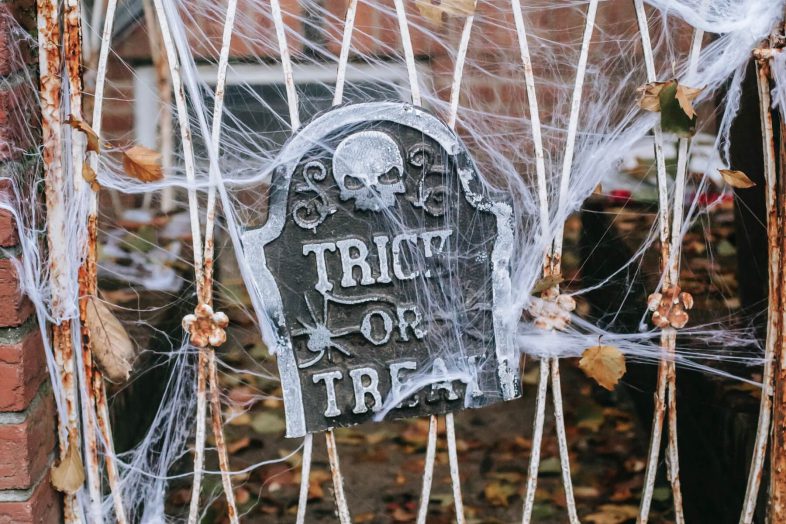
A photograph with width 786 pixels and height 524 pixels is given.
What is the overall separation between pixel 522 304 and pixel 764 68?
2.23 feet

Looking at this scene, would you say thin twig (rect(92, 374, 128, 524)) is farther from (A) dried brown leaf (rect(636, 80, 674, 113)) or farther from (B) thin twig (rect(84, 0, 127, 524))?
(A) dried brown leaf (rect(636, 80, 674, 113))

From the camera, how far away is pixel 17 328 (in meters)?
1.69

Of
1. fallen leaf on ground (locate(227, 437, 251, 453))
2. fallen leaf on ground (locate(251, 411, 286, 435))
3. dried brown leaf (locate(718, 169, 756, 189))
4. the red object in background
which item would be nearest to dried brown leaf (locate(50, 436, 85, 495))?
dried brown leaf (locate(718, 169, 756, 189))

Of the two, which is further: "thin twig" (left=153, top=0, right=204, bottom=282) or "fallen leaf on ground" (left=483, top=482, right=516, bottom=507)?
"fallen leaf on ground" (left=483, top=482, right=516, bottom=507)

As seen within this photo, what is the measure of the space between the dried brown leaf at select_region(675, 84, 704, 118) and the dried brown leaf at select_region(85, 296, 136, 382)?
1197 millimetres

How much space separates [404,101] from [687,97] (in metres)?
0.55

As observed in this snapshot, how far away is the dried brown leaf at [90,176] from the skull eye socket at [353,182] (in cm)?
48

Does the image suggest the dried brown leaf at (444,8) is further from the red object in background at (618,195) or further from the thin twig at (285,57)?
the red object in background at (618,195)

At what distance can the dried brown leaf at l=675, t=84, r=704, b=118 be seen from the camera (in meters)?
1.75

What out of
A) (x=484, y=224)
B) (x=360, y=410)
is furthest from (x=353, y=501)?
(x=484, y=224)

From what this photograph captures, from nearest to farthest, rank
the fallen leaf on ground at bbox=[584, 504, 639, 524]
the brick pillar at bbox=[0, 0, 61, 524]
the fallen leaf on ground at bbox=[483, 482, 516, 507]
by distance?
Result: 1. the brick pillar at bbox=[0, 0, 61, 524]
2. the fallen leaf on ground at bbox=[584, 504, 639, 524]
3. the fallen leaf on ground at bbox=[483, 482, 516, 507]

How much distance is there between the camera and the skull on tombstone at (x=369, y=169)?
1.74 meters

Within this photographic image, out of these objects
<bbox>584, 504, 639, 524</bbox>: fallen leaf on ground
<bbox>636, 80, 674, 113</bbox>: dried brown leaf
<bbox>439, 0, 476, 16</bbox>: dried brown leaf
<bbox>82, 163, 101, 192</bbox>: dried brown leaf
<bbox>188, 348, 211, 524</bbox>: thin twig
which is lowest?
<bbox>584, 504, 639, 524</bbox>: fallen leaf on ground

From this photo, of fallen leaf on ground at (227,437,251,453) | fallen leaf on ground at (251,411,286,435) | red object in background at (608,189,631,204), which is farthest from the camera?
red object in background at (608,189,631,204)
